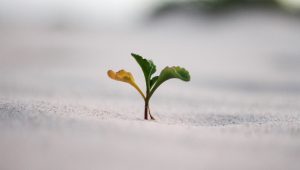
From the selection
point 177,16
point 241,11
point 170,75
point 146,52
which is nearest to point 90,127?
point 170,75

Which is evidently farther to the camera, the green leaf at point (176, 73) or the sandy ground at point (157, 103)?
the green leaf at point (176, 73)

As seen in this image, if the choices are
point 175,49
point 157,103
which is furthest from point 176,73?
point 175,49

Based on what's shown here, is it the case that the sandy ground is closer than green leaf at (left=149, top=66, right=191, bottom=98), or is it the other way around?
the sandy ground

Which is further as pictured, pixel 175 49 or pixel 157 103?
pixel 175 49

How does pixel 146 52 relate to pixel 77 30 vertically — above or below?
below

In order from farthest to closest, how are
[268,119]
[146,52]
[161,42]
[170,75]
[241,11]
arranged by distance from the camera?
[241,11]
[161,42]
[146,52]
[268,119]
[170,75]

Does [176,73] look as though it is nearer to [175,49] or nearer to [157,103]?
[157,103]

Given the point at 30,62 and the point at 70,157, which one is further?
the point at 30,62

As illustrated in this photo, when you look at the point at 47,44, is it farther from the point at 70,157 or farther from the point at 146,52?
the point at 70,157
